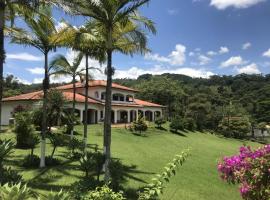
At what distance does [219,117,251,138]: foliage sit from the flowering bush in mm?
52630

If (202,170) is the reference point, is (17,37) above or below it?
above

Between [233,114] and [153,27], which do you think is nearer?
[153,27]

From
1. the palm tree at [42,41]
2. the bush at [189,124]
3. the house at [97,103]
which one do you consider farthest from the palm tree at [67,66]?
the bush at [189,124]

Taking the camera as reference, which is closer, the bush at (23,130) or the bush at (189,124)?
the bush at (23,130)

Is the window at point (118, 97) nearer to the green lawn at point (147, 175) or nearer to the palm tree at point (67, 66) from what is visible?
the green lawn at point (147, 175)

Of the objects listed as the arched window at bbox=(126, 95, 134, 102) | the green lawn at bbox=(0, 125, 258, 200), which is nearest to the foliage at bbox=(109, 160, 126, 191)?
the green lawn at bbox=(0, 125, 258, 200)

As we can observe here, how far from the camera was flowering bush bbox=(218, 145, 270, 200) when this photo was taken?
24.0 ft

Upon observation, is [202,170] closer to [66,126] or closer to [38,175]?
[38,175]

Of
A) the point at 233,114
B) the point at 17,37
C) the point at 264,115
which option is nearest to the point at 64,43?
the point at 17,37

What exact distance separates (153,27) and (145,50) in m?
1.62

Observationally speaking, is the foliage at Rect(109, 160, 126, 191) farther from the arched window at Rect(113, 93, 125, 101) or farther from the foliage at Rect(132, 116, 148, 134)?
the arched window at Rect(113, 93, 125, 101)

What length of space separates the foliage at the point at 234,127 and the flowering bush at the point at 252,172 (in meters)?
52.6

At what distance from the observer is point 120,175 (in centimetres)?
1775

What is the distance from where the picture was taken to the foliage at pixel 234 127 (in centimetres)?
5916
